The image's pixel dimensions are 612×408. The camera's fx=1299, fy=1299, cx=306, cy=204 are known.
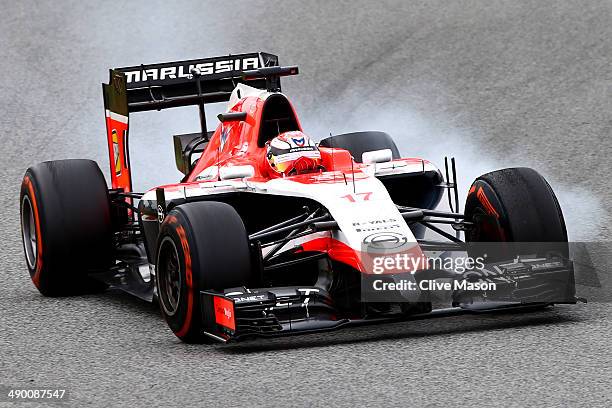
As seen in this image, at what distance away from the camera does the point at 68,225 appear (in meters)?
10.5

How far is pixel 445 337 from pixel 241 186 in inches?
86.0

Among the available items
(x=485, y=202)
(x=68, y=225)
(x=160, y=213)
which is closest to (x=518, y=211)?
(x=485, y=202)

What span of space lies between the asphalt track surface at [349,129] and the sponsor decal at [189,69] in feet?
6.58

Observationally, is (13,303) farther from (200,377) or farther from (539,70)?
(539,70)

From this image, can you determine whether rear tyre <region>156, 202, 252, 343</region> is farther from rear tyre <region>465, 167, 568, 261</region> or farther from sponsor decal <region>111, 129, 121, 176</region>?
sponsor decal <region>111, 129, 121, 176</region>

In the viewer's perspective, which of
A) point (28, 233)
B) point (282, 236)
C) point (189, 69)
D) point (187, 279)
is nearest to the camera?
point (187, 279)

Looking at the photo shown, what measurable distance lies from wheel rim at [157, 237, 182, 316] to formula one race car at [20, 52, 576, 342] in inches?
0.5

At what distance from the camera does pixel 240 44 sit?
19.6 meters

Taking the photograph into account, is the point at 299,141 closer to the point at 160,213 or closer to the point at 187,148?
the point at 160,213

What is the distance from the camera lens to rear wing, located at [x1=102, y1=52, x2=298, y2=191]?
1133 centimetres

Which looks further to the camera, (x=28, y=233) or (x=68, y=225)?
(x=28, y=233)

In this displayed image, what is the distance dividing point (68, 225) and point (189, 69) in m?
2.08

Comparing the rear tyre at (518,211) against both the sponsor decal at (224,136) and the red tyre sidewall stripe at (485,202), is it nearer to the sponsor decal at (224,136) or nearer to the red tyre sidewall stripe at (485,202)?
the red tyre sidewall stripe at (485,202)

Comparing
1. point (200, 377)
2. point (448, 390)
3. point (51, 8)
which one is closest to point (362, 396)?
point (448, 390)
